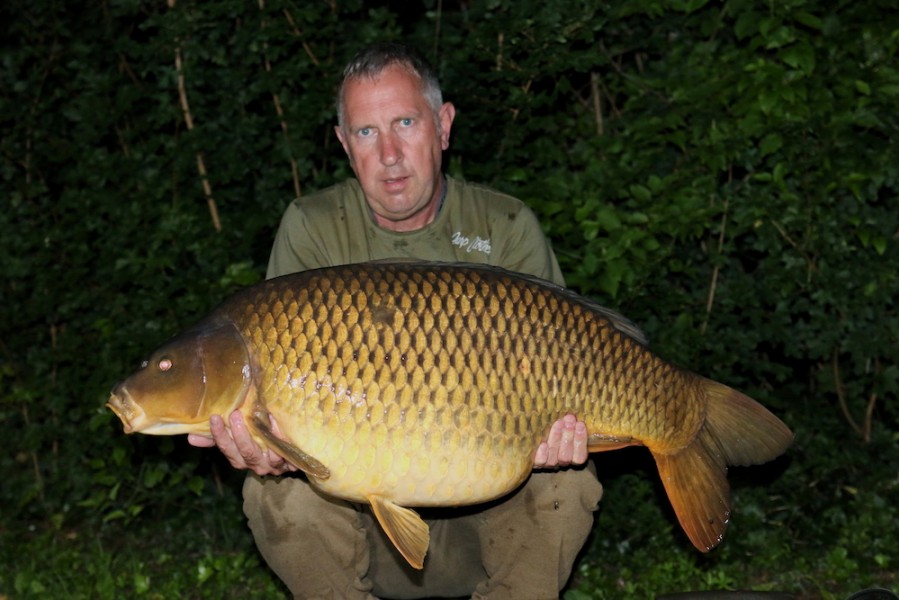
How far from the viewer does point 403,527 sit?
2.04 meters

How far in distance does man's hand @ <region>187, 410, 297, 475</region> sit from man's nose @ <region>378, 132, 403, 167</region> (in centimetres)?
69

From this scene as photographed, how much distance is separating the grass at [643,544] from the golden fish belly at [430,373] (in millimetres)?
856

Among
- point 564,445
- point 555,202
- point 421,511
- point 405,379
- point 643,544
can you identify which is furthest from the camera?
point 555,202

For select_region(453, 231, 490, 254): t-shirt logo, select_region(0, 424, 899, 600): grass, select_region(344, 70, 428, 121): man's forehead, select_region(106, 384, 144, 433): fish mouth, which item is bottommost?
select_region(0, 424, 899, 600): grass

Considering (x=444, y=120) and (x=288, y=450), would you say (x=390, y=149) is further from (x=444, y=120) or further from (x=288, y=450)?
(x=288, y=450)

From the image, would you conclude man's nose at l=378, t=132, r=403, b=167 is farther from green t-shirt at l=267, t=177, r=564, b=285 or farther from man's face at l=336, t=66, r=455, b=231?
green t-shirt at l=267, t=177, r=564, b=285

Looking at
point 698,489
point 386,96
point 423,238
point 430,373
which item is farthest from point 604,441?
point 386,96

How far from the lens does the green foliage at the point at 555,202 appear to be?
3094mm

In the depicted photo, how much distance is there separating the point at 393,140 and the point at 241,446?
785mm

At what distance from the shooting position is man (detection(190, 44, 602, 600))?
226 centimetres

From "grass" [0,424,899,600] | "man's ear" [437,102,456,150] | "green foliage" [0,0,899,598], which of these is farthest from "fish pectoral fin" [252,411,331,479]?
"green foliage" [0,0,899,598]

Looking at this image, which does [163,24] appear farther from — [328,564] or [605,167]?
[328,564]

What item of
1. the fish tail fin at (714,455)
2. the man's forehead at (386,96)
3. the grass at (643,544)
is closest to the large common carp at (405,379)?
the fish tail fin at (714,455)

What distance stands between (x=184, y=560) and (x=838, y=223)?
2.20 m
